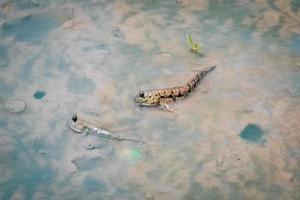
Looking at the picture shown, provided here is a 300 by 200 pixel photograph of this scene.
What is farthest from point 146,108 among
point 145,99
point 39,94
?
point 39,94

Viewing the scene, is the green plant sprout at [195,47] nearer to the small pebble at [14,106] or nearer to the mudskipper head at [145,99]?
the mudskipper head at [145,99]

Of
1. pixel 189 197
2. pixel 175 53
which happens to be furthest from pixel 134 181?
pixel 175 53

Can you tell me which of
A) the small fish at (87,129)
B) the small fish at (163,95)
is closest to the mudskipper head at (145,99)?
the small fish at (163,95)

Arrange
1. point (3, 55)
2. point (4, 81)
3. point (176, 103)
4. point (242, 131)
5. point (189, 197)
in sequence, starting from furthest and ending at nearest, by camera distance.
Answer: point (3, 55) < point (4, 81) < point (176, 103) < point (242, 131) < point (189, 197)

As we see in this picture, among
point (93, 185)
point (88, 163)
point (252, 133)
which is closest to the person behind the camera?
point (93, 185)

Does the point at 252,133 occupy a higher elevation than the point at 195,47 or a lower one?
lower

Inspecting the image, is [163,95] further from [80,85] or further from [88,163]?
[88,163]

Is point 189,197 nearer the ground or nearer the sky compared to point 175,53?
nearer the ground

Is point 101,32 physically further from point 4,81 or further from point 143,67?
point 4,81
